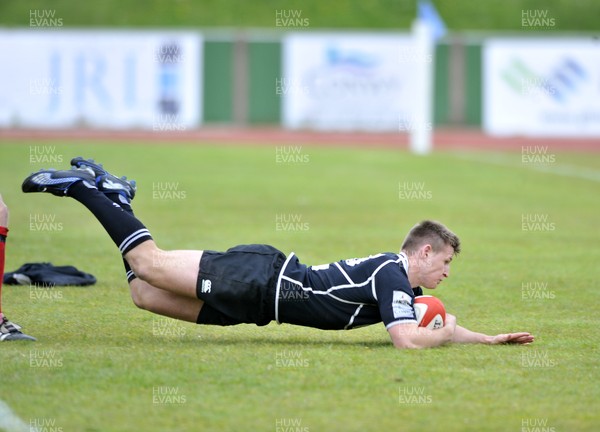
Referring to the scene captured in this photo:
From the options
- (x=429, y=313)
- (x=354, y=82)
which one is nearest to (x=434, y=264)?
(x=429, y=313)

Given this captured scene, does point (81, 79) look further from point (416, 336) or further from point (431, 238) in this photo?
point (416, 336)

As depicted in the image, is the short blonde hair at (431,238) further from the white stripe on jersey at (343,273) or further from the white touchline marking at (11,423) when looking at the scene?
the white touchline marking at (11,423)

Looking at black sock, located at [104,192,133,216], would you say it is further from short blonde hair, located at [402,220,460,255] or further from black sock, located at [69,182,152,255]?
short blonde hair, located at [402,220,460,255]

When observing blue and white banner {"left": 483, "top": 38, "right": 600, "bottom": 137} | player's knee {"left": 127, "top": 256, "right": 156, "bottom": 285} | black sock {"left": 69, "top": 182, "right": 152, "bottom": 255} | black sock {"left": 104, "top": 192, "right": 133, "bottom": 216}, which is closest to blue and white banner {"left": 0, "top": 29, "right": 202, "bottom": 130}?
blue and white banner {"left": 483, "top": 38, "right": 600, "bottom": 137}

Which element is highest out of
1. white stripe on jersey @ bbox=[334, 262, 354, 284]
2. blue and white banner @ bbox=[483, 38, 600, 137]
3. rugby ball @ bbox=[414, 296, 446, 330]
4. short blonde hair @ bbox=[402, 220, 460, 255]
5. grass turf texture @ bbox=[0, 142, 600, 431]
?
blue and white banner @ bbox=[483, 38, 600, 137]

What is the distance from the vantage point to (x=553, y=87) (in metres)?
36.1

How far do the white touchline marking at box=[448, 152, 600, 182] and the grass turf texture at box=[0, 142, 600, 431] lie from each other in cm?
724

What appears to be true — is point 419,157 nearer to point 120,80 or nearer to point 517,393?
point 120,80

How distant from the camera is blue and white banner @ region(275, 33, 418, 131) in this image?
36.3 meters

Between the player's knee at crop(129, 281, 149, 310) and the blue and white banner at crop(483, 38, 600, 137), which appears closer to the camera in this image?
the player's knee at crop(129, 281, 149, 310)

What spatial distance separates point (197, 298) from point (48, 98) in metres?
28.8

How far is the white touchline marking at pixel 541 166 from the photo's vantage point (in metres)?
26.7

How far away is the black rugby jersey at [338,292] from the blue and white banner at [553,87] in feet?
96.5

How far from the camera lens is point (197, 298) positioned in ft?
26.2
